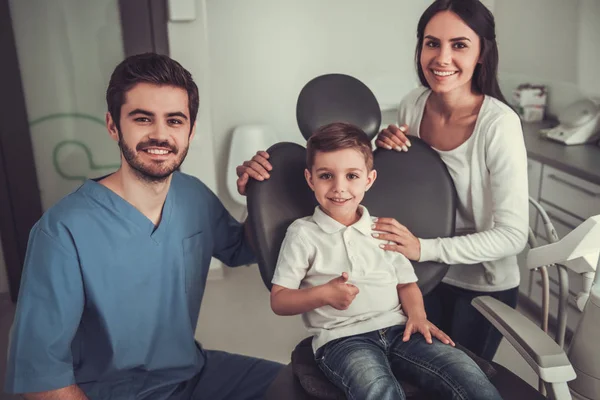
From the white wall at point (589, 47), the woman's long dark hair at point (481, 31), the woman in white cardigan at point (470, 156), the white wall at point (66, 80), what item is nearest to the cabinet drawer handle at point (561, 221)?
the white wall at point (589, 47)

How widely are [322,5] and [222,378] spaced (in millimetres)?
2104

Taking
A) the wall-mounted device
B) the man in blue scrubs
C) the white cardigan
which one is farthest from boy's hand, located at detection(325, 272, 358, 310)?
the wall-mounted device

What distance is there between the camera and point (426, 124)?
1455 millimetres

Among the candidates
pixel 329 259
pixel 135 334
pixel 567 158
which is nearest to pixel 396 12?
pixel 567 158

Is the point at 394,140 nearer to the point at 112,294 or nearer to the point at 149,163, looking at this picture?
the point at 149,163

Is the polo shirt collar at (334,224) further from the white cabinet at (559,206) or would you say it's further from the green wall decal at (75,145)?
the green wall decal at (75,145)

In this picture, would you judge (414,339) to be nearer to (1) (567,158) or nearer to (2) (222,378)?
(2) (222,378)

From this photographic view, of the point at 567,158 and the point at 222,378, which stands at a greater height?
the point at 567,158

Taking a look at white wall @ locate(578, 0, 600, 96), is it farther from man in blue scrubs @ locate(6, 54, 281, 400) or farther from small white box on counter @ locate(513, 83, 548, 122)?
man in blue scrubs @ locate(6, 54, 281, 400)

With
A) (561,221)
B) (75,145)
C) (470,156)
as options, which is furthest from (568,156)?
(75,145)

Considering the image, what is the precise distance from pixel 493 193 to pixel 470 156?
0.33 feet

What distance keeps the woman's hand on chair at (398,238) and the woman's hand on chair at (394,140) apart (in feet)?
0.63

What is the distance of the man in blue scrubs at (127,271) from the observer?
112cm

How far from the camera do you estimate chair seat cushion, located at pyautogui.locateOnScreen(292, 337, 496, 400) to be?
1.15m
